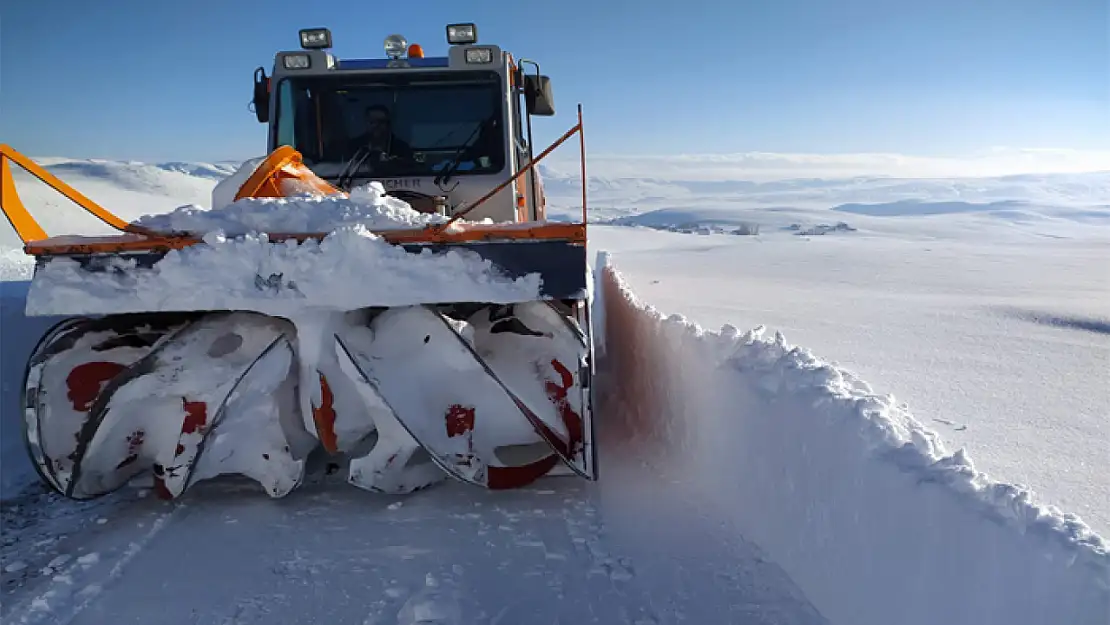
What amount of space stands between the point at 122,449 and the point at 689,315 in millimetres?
5338

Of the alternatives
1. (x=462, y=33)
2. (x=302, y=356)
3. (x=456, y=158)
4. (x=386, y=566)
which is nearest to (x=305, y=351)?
(x=302, y=356)

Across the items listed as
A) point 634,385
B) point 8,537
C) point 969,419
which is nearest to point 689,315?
point 634,385

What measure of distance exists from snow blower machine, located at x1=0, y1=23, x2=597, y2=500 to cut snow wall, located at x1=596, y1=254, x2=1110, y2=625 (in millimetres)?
585

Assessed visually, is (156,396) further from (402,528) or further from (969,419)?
(969,419)

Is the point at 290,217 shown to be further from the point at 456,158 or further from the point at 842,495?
the point at 842,495

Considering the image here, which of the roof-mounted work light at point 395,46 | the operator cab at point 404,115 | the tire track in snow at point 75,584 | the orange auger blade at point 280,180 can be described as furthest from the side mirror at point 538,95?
the tire track in snow at point 75,584

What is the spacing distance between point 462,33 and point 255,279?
9.34 feet

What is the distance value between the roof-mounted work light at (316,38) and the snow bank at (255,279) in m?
2.69

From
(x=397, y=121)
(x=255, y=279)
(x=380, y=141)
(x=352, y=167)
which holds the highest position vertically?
(x=397, y=121)

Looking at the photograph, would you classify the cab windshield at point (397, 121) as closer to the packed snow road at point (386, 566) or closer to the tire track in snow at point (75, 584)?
the packed snow road at point (386, 566)

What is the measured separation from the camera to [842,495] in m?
2.37

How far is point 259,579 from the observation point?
2.71 m

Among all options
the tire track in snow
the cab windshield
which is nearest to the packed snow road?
the tire track in snow

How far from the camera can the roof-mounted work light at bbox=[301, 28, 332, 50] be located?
17.5 feet
